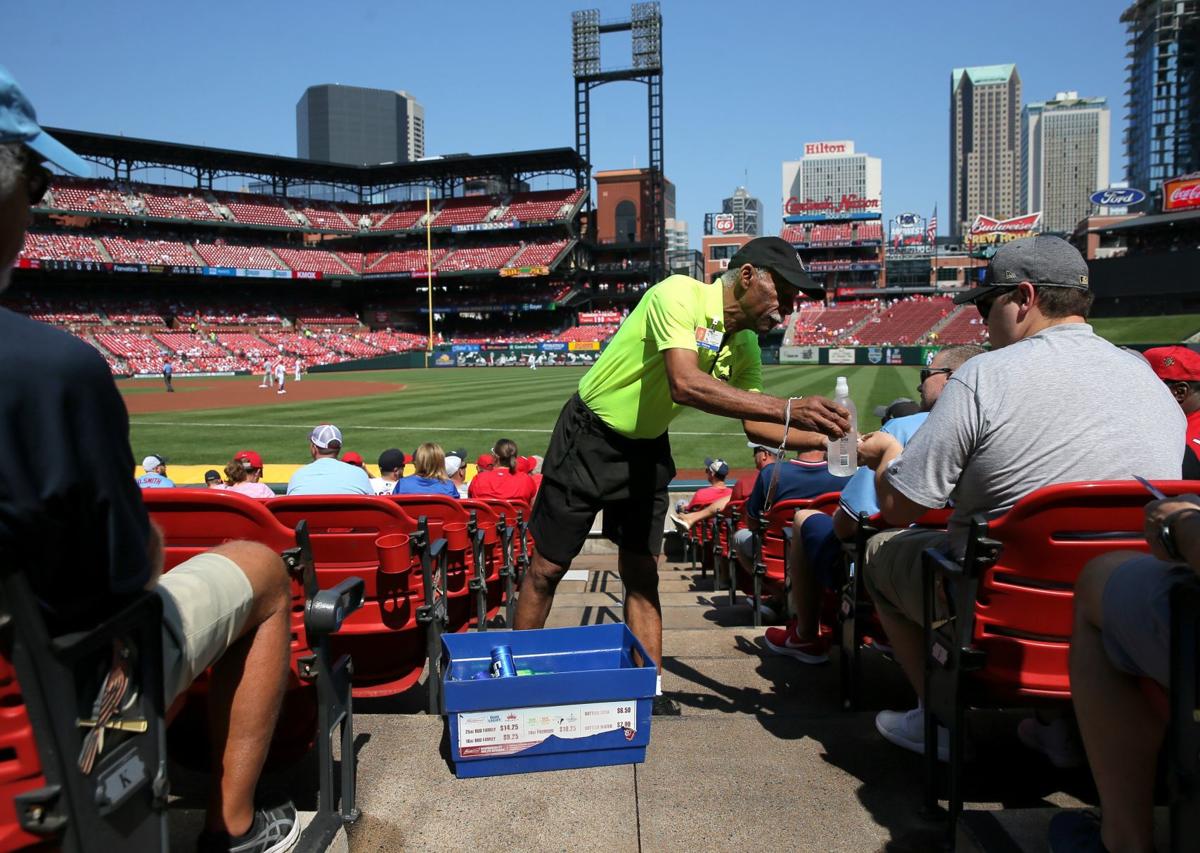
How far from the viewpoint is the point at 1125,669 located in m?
1.78

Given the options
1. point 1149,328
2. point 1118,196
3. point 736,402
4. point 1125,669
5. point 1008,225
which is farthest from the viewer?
point 1008,225

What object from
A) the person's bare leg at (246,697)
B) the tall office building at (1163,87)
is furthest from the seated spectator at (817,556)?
the tall office building at (1163,87)

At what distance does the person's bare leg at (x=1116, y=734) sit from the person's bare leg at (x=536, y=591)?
2.11 m

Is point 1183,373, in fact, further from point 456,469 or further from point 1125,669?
point 456,469

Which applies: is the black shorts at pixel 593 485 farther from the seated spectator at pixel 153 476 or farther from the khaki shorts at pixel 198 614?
the seated spectator at pixel 153 476

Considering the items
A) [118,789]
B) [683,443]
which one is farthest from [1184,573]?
[683,443]

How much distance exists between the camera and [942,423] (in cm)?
235

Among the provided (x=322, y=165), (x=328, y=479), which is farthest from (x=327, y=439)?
(x=322, y=165)

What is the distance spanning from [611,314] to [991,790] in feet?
228

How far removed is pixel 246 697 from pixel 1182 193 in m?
75.0

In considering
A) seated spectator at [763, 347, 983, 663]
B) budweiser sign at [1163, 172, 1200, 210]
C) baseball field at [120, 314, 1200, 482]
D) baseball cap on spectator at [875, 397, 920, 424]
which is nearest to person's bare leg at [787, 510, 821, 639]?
seated spectator at [763, 347, 983, 663]

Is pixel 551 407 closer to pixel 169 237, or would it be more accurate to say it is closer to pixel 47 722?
pixel 47 722

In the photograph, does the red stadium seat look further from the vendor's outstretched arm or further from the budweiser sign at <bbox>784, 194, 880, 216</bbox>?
the budweiser sign at <bbox>784, 194, 880, 216</bbox>

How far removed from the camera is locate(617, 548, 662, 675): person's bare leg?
3.66m
